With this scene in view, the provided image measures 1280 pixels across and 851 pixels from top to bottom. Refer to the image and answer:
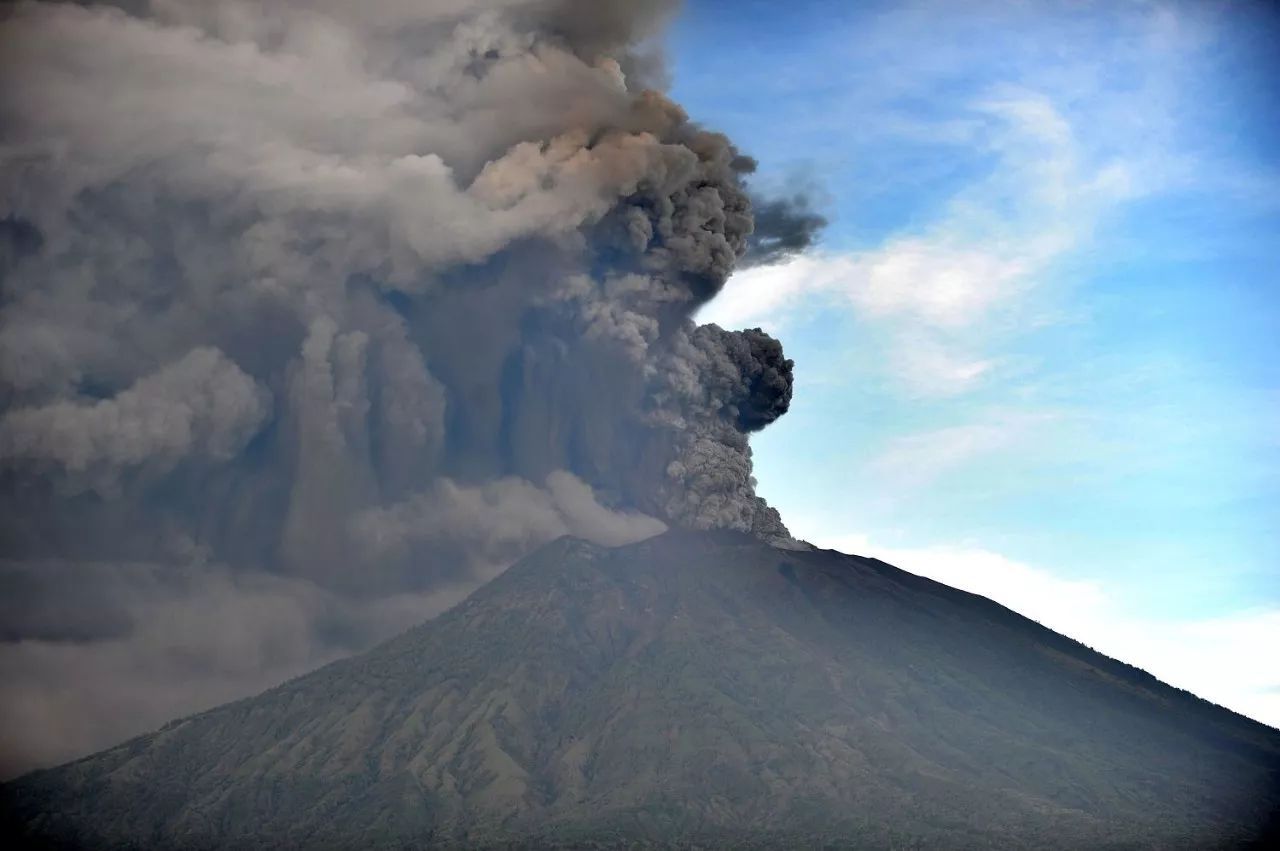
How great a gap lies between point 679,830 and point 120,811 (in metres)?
39.5

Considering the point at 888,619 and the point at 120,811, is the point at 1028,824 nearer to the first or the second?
the point at 888,619

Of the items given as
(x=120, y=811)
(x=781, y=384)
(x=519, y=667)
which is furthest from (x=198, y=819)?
(x=781, y=384)

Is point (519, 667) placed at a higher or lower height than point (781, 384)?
lower

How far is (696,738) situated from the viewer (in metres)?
108

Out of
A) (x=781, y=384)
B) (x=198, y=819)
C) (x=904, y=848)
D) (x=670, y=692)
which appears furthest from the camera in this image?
(x=781, y=384)

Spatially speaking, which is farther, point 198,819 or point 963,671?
point 963,671

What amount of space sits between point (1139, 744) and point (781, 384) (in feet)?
119

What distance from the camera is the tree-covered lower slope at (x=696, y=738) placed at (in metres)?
100

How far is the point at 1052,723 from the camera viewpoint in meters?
118

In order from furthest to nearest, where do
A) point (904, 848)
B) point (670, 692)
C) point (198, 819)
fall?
point (670, 692) → point (198, 819) → point (904, 848)

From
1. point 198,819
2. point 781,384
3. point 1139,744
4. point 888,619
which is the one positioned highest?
point 781,384

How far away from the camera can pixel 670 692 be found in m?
114

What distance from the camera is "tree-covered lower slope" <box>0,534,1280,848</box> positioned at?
10006 cm

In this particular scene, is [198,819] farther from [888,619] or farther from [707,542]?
[888,619]
